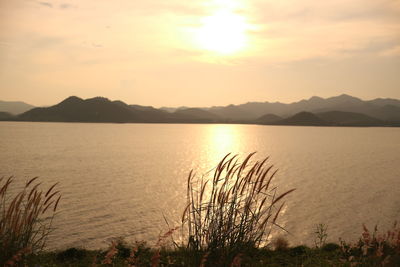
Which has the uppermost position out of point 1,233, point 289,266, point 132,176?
point 1,233

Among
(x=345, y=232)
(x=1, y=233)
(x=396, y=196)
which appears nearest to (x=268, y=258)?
(x=1, y=233)

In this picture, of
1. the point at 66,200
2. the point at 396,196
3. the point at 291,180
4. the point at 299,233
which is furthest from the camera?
the point at 291,180

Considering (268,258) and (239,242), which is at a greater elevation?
(239,242)

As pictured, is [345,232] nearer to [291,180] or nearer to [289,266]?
[289,266]

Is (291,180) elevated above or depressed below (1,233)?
below

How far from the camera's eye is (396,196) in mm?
32312

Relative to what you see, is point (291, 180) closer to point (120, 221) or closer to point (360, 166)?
point (360, 166)

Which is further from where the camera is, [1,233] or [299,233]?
[299,233]

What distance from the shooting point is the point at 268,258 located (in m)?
11.0

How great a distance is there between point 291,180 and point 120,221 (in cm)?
2609

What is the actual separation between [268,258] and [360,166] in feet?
171

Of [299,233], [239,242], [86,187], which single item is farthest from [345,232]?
[86,187]

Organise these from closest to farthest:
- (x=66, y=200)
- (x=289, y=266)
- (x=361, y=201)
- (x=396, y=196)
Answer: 1. (x=289, y=266)
2. (x=66, y=200)
3. (x=361, y=201)
4. (x=396, y=196)

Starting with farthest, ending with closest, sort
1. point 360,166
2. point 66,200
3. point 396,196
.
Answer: point 360,166
point 396,196
point 66,200
